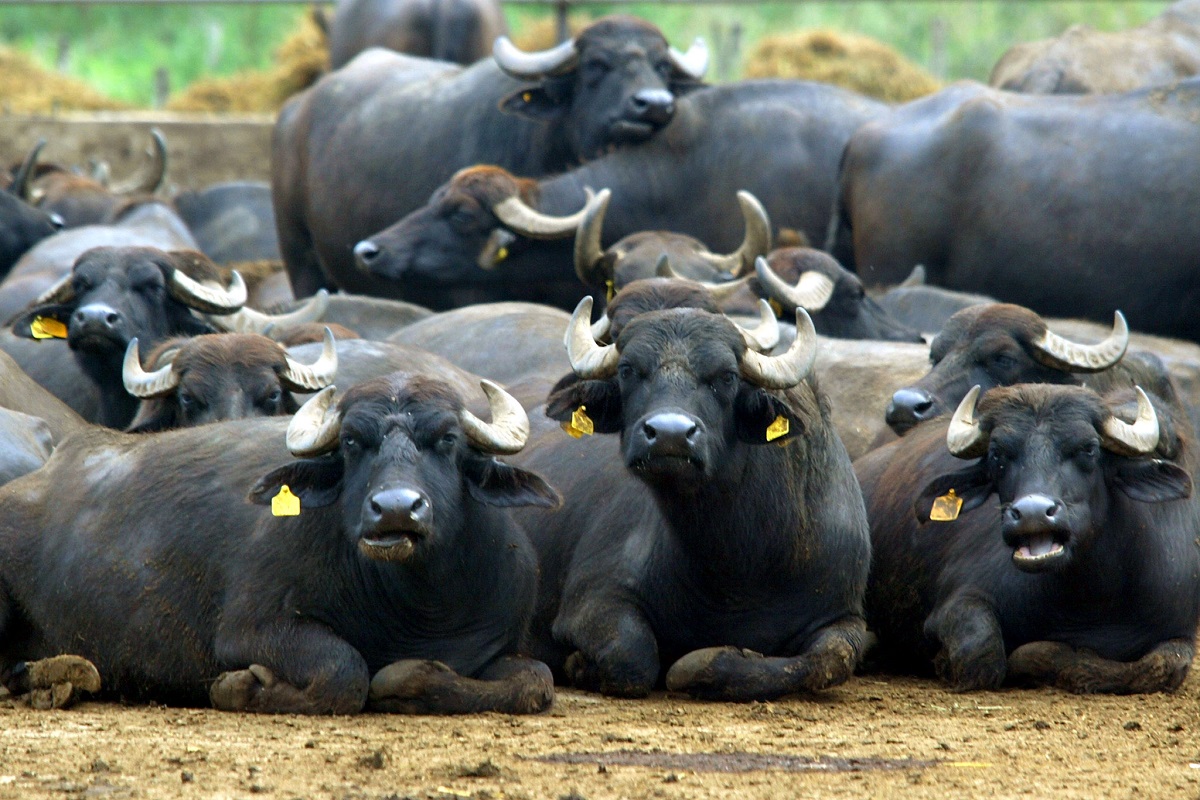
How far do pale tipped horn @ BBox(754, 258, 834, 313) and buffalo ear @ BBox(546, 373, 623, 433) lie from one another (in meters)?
3.07

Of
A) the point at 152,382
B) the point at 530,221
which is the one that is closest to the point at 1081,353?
the point at 152,382

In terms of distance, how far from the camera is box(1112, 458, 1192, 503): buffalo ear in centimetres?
746

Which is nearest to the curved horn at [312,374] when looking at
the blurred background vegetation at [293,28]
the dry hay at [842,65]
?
the dry hay at [842,65]

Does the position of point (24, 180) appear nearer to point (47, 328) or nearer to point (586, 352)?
point (47, 328)

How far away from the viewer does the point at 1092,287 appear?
38.4 ft

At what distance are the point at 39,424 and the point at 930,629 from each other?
4.09 m

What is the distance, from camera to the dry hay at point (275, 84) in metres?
22.1

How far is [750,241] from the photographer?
11.7m

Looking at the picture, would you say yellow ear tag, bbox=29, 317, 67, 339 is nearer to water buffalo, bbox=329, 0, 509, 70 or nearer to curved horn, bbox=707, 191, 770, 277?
curved horn, bbox=707, 191, 770, 277

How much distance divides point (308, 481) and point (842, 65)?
577 inches

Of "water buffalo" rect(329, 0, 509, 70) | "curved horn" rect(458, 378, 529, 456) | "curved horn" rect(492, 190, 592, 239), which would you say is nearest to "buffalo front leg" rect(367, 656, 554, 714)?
"curved horn" rect(458, 378, 529, 456)

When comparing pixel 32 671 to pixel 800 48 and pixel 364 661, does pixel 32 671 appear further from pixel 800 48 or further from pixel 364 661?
pixel 800 48

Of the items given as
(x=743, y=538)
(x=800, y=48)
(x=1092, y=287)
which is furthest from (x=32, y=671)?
(x=800, y=48)

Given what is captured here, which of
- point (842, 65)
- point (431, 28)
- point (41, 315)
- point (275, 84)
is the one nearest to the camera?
point (41, 315)
